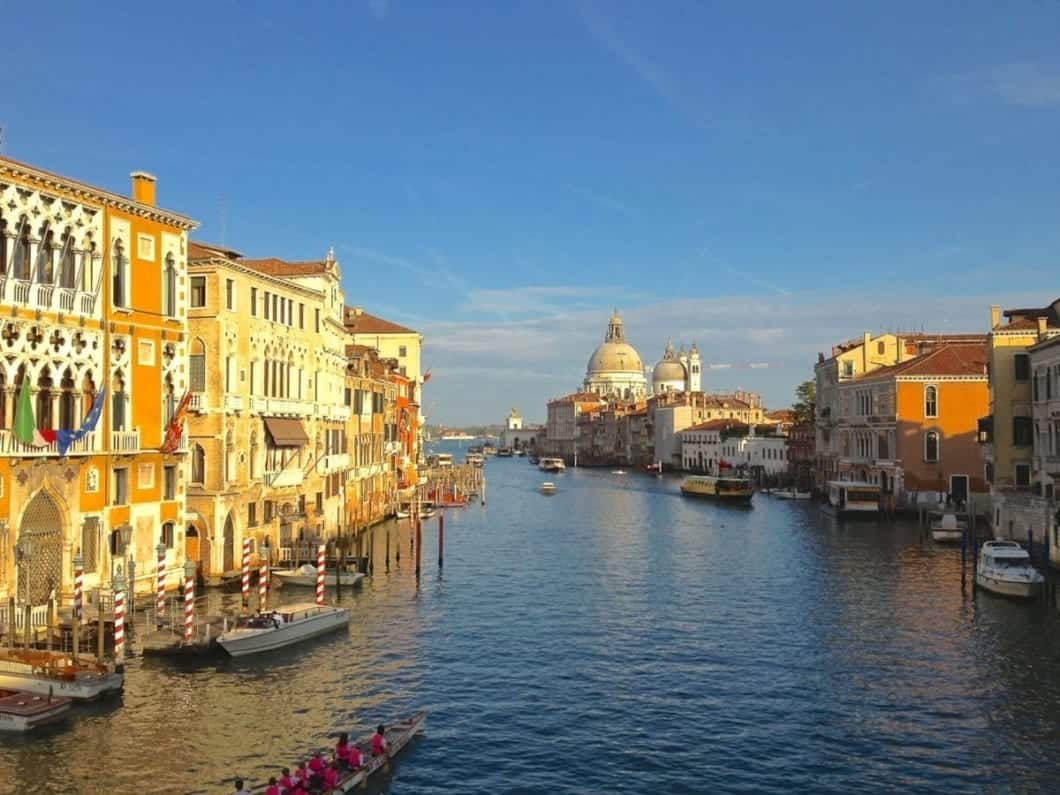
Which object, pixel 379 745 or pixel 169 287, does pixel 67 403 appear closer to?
pixel 169 287

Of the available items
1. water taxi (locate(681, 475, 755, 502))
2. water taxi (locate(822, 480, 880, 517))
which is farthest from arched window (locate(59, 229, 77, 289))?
water taxi (locate(681, 475, 755, 502))

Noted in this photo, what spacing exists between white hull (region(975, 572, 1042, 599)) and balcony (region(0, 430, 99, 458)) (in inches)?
1116

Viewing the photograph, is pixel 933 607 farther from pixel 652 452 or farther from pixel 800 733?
pixel 652 452

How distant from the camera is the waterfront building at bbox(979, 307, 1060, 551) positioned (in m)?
42.0

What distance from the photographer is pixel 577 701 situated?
78.7 feet

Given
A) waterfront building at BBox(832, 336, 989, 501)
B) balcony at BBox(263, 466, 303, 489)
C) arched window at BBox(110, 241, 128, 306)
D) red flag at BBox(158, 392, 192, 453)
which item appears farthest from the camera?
waterfront building at BBox(832, 336, 989, 501)

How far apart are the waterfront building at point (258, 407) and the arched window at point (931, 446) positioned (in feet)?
123

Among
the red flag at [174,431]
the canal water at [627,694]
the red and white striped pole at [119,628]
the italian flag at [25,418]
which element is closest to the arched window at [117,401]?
the red flag at [174,431]

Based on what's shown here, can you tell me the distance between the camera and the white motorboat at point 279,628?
26984 millimetres

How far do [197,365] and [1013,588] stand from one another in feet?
92.9

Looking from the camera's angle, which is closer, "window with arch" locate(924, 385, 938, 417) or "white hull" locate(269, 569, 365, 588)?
"white hull" locate(269, 569, 365, 588)

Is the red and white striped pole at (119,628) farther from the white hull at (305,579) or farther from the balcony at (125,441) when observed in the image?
the white hull at (305,579)

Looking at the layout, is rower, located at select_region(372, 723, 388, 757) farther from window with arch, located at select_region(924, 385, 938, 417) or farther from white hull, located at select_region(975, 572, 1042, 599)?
window with arch, located at select_region(924, 385, 938, 417)

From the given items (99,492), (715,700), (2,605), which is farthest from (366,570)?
(715,700)
